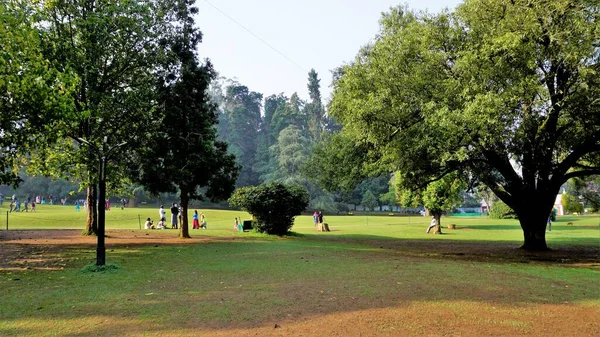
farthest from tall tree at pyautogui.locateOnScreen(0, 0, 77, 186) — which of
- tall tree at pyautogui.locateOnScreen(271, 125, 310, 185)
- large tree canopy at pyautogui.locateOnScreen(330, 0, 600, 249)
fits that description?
tall tree at pyautogui.locateOnScreen(271, 125, 310, 185)

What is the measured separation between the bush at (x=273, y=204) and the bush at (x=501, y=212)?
1586 inches

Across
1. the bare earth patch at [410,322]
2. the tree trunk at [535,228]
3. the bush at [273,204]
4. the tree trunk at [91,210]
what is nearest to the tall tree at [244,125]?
the bush at [273,204]

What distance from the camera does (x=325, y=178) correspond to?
69.7 feet

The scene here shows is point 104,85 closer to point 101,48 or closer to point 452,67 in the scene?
point 101,48

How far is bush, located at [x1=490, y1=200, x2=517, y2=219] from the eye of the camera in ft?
186

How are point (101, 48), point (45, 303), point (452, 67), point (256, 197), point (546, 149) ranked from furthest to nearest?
point (256, 197), point (101, 48), point (546, 149), point (452, 67), point (45, 303)

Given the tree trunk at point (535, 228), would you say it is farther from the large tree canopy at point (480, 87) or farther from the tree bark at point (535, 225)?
the large tree canopy at point (480, 87)

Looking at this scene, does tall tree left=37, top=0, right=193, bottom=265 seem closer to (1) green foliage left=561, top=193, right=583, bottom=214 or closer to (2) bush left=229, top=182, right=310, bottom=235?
(2) bush left=229, top=182, right=310, bottom=235

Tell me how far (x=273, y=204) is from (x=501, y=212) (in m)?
43.7

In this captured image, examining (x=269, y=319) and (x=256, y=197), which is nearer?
(x=269, y=319)

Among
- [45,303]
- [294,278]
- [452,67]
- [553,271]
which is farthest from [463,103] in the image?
[45,303]

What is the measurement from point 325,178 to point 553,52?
35.2 ft

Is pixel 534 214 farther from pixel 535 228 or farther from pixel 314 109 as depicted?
pixel 314 109

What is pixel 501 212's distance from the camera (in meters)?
58.1
